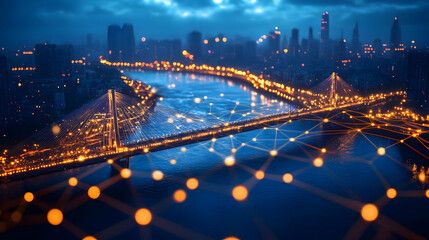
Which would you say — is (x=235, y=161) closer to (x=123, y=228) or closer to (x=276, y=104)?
(x=123, y=228)

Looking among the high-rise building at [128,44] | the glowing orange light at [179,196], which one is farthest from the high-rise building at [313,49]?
the glowing orange light at [179,196]

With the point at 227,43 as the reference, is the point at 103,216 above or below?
below

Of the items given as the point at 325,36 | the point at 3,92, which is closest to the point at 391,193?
the point at 3,92

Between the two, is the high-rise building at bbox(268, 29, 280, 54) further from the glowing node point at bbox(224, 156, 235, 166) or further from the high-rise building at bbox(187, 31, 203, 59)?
the glowing node point at bbox(224, 156, 235, 166)

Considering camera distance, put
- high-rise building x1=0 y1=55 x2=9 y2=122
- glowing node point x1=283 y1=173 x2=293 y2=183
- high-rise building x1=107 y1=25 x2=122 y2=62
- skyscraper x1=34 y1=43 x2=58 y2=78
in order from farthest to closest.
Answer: high-rise building x1=107 y1=25 x2=122 y2=62 → skyscraper x1=34 y1=43 x2=58 y2=78 → high-rise building x1=0 y1=55 x2=9 y2=122 → glowing node point x1=283 y1=173 x2=293 y2=183

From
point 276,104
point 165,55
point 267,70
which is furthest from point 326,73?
point 165,55

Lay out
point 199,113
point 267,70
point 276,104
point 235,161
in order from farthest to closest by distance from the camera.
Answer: point 267,70, point 276,104, point 199,113, point 235,161

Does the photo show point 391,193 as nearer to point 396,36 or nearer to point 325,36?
point 396,36

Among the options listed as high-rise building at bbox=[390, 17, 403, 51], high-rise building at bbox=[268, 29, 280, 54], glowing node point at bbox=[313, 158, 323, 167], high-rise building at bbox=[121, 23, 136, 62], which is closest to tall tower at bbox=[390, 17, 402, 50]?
high-rise building at bbox=[390, 17, 403, 51]
